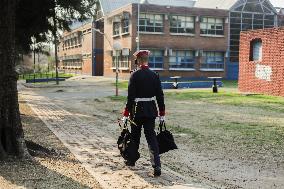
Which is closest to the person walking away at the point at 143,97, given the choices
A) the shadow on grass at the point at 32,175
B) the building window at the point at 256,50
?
the shadow on grass at the point at 32,175

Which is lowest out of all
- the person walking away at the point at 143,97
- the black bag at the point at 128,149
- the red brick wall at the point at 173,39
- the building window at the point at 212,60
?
the black bag at the point at 128,149

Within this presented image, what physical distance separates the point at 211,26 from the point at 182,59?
497 centimetres

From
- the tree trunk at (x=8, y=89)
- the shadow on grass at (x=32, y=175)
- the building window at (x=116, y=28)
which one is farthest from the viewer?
the building window at (x=116, y=28)

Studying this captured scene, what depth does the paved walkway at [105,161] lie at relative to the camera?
5.87m

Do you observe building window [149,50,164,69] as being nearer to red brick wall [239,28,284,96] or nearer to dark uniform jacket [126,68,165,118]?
red brick wall [239,28,284,96]

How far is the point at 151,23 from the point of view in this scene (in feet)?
136

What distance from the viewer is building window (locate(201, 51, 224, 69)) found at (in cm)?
4394

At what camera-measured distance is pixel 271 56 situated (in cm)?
2361

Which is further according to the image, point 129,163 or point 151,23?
point 151,23

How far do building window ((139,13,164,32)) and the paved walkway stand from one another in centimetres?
2949

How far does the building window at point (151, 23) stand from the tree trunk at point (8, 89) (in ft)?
112

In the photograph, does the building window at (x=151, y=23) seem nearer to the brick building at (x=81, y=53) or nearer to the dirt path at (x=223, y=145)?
the brick building at (x=81, y=53)

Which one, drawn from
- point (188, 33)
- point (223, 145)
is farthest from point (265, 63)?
point (188, 33)

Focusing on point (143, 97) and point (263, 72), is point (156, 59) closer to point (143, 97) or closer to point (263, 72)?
point (263, 72)
